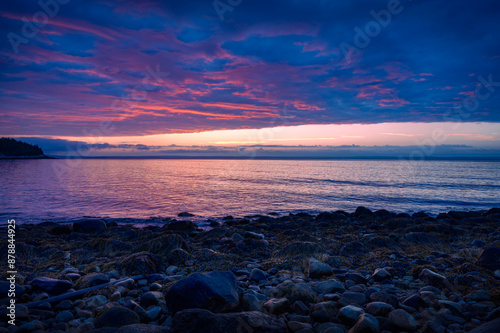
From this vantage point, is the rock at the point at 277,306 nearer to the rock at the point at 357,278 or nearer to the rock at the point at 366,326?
the rock at the point at 366,326

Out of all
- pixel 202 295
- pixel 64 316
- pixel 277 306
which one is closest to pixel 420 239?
pixel 277 306

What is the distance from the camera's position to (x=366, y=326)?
3.84m

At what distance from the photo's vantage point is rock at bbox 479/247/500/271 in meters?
6.45

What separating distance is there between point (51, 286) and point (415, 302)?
738cm

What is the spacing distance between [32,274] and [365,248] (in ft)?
34.1

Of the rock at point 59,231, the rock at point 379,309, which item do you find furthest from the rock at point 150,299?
the rock at point 59,231

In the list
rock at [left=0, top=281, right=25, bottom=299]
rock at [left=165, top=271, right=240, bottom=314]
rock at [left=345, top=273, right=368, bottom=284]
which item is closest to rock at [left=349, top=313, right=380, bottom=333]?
rock at [left=165, top=271, right=240, bottom=314]

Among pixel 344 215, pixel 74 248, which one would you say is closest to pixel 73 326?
pixel 74 248

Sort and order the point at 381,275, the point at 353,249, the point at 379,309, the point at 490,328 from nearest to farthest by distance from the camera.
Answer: the point at 490,328 → the point at 379,309 → the point at 381,275 → the point at 353,249

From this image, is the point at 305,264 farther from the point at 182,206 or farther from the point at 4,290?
the point at 182,206

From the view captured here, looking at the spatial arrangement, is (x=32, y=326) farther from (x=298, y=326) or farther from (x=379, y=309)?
(x=379, y=309)

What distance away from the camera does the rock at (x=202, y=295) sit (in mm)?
4406

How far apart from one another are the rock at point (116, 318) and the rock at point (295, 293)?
2.66 metres

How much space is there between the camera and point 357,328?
386 cm
